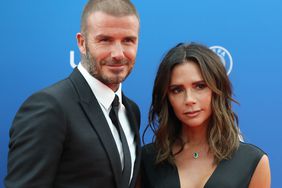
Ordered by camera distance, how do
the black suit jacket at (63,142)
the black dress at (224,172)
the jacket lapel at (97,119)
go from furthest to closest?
the black dress at (224,172), the jacket lapel at (97,119), the black suit jacket at (63,142)

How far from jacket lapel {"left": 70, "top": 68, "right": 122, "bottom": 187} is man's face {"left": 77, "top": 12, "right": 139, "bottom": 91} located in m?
0.06

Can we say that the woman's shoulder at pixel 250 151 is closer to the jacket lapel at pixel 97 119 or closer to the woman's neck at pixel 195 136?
the woman's neck at pixel 195 136

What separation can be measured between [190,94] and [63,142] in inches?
24.6

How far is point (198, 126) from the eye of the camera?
1.86 m

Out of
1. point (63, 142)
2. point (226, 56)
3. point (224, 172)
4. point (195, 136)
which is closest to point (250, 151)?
point (224, 172)

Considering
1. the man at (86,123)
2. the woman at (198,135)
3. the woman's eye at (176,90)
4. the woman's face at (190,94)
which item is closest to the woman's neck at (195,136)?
the woman at (198,135)

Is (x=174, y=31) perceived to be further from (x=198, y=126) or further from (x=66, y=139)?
(x=66, y=139)

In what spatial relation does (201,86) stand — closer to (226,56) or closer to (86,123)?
(226,56)

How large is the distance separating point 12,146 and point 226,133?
96cm

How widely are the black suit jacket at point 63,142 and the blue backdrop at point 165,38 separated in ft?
2.28

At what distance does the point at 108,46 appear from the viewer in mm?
1457

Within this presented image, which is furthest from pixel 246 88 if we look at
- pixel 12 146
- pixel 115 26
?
pixel 12 146

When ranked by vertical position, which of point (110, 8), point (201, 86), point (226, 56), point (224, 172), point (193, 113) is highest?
point (110, 8)

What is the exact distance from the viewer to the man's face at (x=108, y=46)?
144cm
